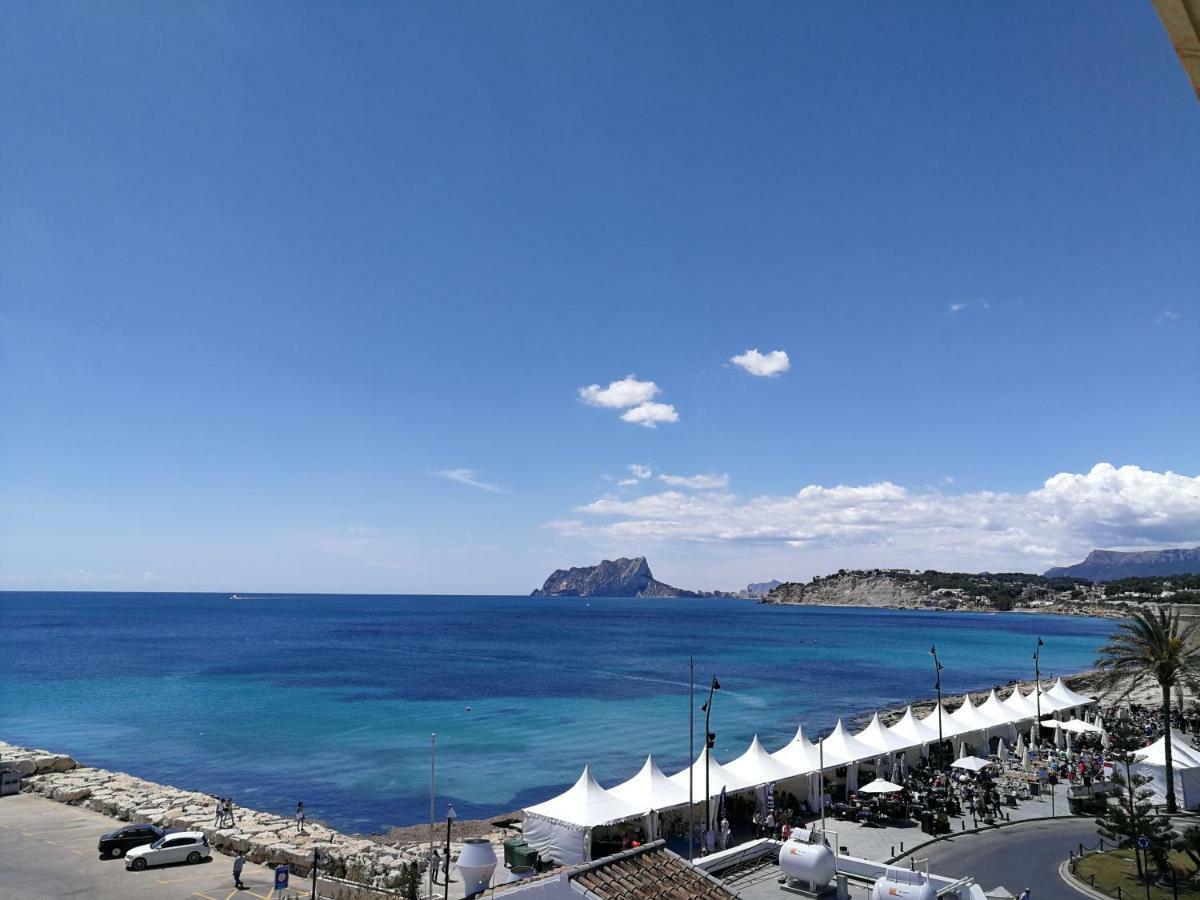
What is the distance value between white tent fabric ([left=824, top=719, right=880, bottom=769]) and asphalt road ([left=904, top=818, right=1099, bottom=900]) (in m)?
6.62

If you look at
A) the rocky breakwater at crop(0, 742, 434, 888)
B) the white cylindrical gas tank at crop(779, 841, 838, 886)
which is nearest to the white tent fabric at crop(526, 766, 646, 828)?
the rocky breakwater at crop(0, 742, 434, 888)

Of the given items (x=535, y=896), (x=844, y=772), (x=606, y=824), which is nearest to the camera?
(x=535, y=896)

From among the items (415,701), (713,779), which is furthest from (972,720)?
(415,701)

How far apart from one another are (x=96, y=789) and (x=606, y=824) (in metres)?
28.4

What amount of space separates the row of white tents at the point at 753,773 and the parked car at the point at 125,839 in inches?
574

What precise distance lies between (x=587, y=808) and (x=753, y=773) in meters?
9.20

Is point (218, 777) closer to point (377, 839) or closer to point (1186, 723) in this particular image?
point (377, 839)

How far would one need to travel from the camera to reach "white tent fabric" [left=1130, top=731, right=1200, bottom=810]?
30766 millimetres

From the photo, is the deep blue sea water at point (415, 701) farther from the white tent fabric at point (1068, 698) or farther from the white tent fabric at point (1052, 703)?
the white tent fabric at point (1068, 698)

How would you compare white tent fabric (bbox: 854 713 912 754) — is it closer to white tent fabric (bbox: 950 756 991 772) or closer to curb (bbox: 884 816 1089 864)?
white tent fabric (bbox: 950 756 991 772)

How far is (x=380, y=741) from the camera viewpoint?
55.9 meters

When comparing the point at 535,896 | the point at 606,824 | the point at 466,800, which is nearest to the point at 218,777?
the point at 466,800

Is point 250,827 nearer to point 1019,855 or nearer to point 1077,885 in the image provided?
point 1019,855

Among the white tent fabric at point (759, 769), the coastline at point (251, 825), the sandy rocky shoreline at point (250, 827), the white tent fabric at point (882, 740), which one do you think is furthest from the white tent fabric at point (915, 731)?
the sandy rocky shoreline at point (250, 827)
